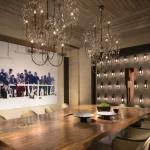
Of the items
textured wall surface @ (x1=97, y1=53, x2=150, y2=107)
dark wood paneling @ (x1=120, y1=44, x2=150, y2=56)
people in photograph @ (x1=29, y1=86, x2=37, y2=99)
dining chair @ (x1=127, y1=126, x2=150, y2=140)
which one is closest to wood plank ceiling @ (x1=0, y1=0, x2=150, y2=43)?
dark wood paneling @ (x1=120, y1=44, x2=150, y2=56)

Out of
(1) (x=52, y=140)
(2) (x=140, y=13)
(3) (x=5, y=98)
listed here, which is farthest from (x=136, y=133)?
(3) (x=5, y=98)

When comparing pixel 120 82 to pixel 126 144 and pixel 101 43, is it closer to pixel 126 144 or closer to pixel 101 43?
pixel 101 43

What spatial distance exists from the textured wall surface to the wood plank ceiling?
1.14m

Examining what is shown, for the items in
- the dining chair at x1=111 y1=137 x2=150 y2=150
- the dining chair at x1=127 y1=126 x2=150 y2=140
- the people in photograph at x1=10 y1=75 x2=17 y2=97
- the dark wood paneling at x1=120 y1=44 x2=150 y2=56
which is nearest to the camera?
the dining chair at x1=111 y1=137 x2=150 y2=150

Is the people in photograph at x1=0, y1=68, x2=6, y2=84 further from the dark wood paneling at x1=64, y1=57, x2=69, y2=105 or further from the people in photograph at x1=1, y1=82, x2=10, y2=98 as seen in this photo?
the dark wood paneling at x1=64, y1=57, x2=69, y2=105

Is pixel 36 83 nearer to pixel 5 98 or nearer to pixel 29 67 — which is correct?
pixel 29 67

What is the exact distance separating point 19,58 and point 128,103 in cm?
369

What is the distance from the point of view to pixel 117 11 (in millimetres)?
3975

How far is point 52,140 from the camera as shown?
1599 mm

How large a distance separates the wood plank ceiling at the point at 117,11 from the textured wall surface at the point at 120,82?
1.14 m

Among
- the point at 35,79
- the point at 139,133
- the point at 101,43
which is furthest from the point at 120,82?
the point at 139,133

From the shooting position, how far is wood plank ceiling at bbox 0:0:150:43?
3.51 m

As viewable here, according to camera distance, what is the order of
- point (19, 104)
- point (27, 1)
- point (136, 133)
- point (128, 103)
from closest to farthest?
point (136, 133), point (27, 1), point (19, 104), point (128, 103)

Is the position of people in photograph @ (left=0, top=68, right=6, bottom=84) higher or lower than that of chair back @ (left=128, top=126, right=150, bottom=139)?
higher
